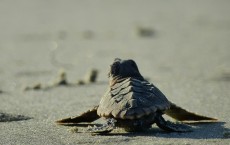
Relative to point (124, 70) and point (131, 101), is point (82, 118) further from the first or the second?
point (131, 101)

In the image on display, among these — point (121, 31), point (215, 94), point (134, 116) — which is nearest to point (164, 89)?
point (215, 94)

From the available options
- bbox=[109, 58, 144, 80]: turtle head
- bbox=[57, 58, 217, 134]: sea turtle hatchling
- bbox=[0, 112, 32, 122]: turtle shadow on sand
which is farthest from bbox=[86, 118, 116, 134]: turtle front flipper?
bbox=[0, 112, 32, 122]: turtle shadow on sand

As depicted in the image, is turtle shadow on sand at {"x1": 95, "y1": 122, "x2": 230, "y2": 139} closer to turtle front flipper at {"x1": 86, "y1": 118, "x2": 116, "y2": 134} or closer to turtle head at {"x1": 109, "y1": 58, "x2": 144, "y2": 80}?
turtle front flipper at {"x1": 86, "y1": 118, "x2": 116, "y2": 134}

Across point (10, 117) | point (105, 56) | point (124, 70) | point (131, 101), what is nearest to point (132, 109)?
point (131, 101)

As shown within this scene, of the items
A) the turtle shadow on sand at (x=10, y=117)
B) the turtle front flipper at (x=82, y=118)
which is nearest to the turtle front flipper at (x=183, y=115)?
the turtle front flipper at (x=82, y=118)

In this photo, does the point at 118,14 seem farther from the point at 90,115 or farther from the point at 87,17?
the point at 90,115
